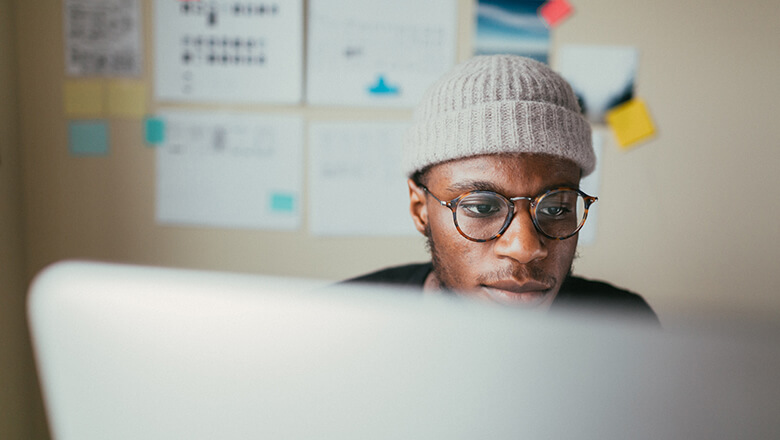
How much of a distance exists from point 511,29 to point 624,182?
1.99 feet

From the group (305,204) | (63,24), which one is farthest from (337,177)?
(63,24)

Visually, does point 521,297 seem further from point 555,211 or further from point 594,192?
point 594,192

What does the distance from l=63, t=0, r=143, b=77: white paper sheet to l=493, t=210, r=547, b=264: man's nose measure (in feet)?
4.27

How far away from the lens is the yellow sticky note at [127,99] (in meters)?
1.37

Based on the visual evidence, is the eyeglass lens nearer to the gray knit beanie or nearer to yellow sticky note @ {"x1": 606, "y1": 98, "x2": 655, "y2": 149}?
the gray knit beanie

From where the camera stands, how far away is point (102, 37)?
135 centimetres

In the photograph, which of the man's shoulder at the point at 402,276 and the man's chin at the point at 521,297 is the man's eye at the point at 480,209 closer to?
the man's chin at the point at 521,297

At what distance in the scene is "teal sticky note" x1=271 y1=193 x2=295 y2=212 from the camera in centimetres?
142

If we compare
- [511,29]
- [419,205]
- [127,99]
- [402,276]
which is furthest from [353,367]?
[127,99]

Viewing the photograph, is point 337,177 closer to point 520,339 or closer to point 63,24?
point 63,24

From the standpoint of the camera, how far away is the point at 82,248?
144cm

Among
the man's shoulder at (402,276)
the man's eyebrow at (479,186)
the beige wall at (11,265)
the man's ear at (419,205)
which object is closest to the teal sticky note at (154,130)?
the beige wall at (11,265)

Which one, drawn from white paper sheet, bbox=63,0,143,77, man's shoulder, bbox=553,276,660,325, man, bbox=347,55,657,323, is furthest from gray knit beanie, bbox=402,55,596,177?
white paper sheet, bbox=63,0,143,77

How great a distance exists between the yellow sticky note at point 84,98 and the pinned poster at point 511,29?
3.91ft
